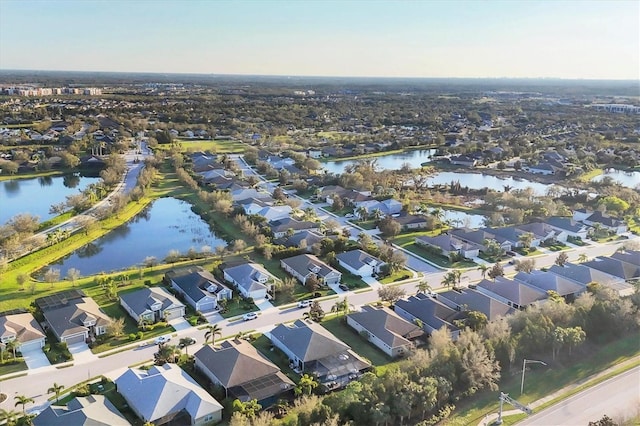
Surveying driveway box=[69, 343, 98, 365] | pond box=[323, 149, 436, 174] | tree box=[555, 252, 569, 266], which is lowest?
driveway box=[69, 343, 98, 365]

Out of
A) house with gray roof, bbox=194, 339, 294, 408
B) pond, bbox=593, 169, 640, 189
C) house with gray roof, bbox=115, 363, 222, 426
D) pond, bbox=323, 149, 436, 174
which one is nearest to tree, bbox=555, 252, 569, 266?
house with gray roof, bbox=194, 339, 294, 408

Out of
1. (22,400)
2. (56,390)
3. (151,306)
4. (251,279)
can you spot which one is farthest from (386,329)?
(22,400)

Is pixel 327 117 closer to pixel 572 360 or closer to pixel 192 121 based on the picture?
pixel 192 121

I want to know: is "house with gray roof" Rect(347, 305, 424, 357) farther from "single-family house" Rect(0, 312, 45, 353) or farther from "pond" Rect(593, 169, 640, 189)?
"pond" Rect(593, 169, 640, 189)

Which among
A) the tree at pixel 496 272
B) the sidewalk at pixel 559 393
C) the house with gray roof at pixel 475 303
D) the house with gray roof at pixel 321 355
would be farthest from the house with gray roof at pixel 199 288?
the tree at pixel 496 272

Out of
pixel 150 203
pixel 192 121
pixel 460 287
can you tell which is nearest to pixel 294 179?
pixel 150 203

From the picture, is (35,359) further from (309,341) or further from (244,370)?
(309,341)
